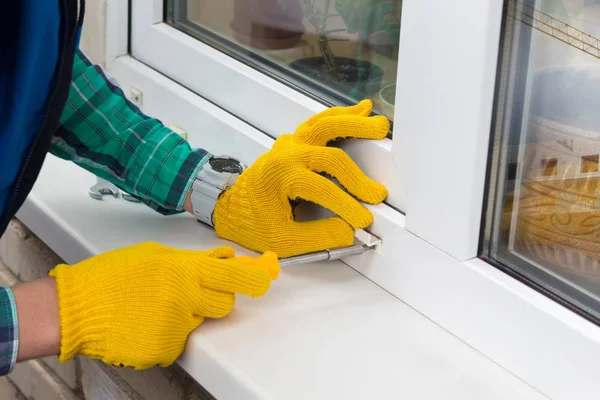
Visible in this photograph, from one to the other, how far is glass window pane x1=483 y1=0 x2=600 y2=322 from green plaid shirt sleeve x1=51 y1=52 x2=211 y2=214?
1.29ft

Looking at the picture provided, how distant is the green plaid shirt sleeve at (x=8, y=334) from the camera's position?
0.78 m

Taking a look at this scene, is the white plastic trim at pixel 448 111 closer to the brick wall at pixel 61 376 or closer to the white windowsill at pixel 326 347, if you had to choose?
the white windowsill at pixel 326 347

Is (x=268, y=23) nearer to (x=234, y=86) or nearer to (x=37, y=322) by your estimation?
(x=234, y=86)

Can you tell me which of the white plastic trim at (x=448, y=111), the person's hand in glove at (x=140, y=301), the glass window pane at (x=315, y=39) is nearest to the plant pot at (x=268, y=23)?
the glass window pane at (x=315, y=39)

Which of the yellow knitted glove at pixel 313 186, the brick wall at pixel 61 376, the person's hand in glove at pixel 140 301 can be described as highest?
the yellow knitted glove at pixel 313 186

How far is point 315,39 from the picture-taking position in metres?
1.04

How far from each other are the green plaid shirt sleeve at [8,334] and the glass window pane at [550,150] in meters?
0.47

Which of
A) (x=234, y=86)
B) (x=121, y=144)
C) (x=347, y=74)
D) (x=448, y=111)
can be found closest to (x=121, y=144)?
(x=121, y=144)

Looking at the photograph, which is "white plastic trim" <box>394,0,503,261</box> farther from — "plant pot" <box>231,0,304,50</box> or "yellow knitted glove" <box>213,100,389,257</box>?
"plant pot" <box>231,0,304,50</box>

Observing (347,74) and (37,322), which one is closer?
(37,322)

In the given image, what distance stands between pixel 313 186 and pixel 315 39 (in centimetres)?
25

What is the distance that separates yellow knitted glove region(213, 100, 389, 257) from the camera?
884 millimetres

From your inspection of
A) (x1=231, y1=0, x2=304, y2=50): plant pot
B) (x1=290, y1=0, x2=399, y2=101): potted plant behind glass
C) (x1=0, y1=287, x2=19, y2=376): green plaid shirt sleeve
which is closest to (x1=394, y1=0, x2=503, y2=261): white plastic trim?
(x1=290, y1=0, x2=399, y2=101): potted plant behind glass

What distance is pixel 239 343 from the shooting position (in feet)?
2.62
